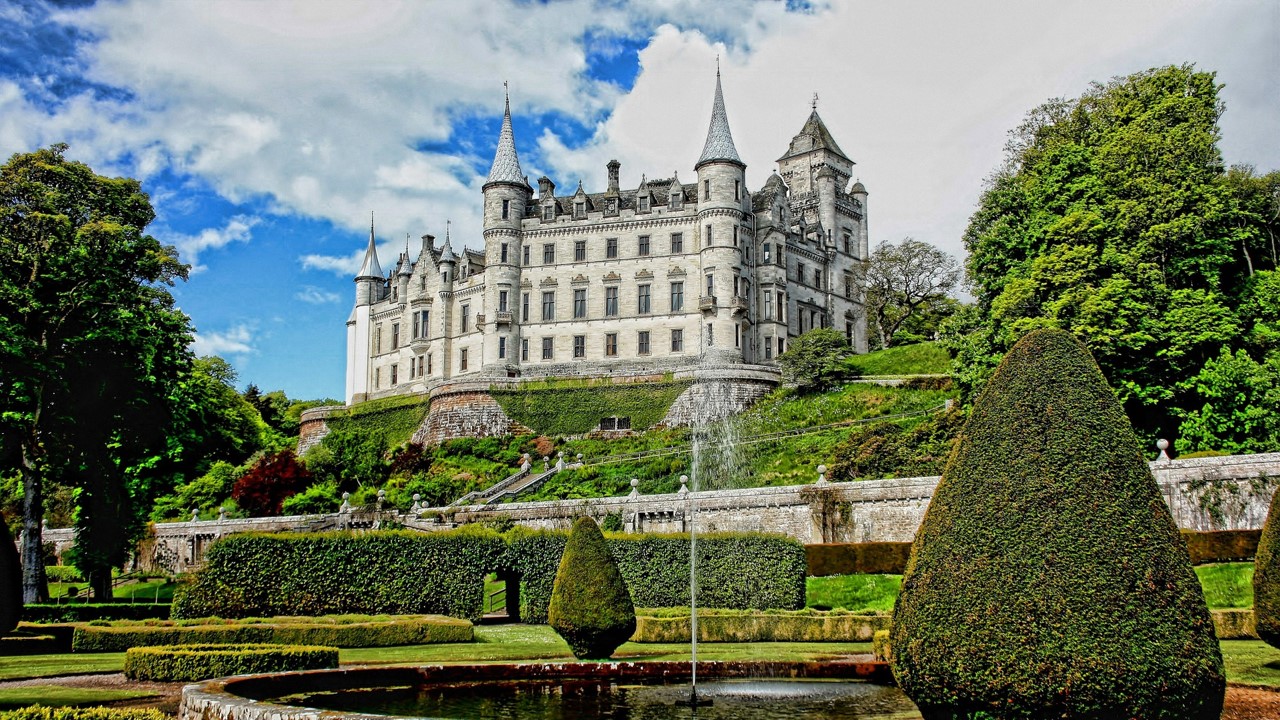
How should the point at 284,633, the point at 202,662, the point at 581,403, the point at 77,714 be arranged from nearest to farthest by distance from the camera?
the point at 77,714 → the point at 202,662 → the point at 284,633 → the point at 581,403

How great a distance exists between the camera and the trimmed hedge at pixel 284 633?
18859mm

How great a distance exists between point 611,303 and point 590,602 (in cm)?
4890

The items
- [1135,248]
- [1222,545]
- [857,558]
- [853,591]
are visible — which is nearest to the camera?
[1222,545]

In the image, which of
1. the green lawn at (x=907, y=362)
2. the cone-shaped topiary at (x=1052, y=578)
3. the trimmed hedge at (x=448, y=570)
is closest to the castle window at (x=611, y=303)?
the green lawn at (x=907, y=362)

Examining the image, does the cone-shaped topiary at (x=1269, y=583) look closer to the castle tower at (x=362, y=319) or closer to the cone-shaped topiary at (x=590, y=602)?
the cone-shaped topiary at (x=590, y=602)

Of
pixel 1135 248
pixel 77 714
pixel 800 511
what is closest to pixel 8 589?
pixel 77 714

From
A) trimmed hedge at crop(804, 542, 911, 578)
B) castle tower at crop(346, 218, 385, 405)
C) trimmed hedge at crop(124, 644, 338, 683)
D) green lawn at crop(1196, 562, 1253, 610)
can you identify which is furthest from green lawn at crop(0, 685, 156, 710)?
castle tower at crop(346, 218, 385, 405)

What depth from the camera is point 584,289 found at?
214 ft

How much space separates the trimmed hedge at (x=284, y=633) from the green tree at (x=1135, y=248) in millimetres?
19479

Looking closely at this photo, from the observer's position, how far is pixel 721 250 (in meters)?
61.6

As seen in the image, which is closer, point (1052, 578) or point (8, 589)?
point (1052, 578)

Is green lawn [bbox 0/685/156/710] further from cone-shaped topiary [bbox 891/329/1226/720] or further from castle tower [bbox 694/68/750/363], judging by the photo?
castle tower [bbox 694/68/750/363]

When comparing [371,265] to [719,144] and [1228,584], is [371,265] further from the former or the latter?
[1228,584]

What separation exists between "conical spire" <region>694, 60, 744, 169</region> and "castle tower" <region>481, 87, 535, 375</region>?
11.9m
